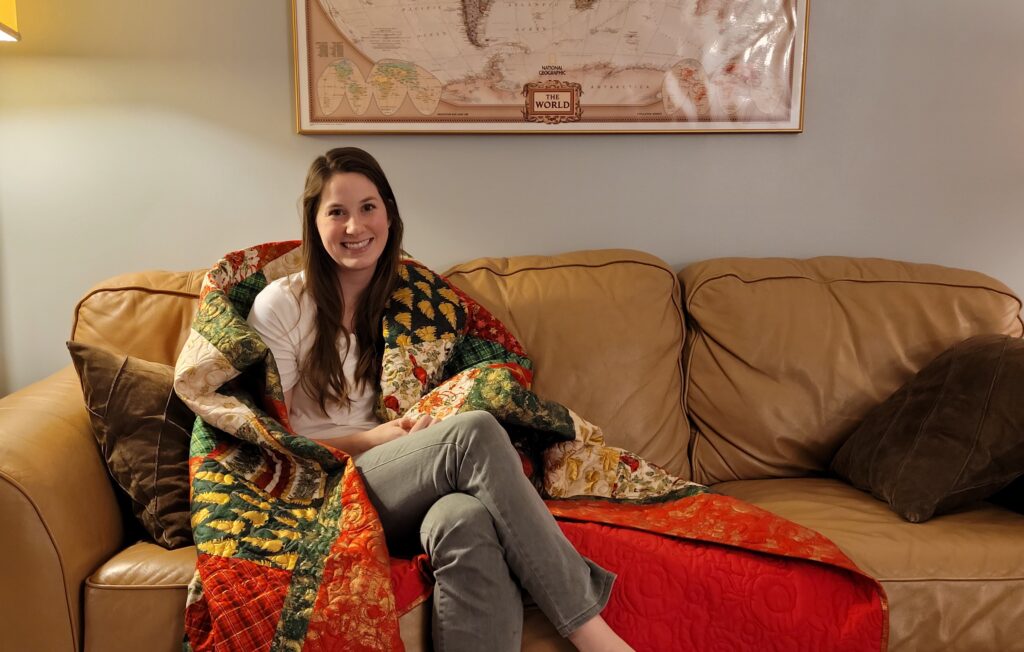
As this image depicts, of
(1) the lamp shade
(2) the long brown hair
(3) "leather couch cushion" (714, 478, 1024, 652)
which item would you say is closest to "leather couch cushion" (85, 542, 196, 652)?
(2) the long brown hair

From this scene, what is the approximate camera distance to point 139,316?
6.46 ft

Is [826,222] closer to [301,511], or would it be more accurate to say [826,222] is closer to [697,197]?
[697,197]

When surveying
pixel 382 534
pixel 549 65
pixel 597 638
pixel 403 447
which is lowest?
pixel 597 638

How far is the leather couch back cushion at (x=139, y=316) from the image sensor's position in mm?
1937

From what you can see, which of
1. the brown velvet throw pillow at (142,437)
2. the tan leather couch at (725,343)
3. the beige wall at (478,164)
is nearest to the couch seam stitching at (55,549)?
the brown velvet throw pillow at (142,437)

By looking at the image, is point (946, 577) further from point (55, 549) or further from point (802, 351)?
point (55, 549)

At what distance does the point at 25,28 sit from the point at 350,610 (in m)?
1.81

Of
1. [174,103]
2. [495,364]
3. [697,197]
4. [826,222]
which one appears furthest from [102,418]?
[826,222]

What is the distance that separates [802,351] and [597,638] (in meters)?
0.99

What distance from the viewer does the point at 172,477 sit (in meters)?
1.60

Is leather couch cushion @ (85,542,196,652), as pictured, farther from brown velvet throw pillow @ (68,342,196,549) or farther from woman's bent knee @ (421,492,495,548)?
woman's bent knee @ (421,492,495,548)

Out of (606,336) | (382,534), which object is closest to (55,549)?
(382,534)

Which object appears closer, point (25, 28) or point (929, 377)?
point (929, 377)

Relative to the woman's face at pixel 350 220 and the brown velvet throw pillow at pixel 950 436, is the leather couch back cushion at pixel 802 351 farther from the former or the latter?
the woman's face at pixel 350 220
